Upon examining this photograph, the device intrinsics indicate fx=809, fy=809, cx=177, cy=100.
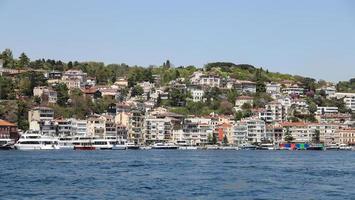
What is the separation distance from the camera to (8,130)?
98.1 m

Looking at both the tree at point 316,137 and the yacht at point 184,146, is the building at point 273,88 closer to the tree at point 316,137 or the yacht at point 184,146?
the tree at point 316,137

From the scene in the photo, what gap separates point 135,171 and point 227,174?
5267 mm

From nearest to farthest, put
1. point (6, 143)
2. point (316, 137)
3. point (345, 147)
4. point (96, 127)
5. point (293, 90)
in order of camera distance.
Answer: point (6, 143), point (96, 127), point (345, 147), point (316, 137), point (293, 90)

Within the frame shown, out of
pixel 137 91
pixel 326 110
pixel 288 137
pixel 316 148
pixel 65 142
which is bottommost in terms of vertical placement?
pixel 316 148

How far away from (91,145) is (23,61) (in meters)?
49.7

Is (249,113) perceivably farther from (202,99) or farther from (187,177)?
(187,177)

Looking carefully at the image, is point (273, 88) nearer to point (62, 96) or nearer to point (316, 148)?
point (316, 148)

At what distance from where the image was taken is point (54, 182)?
33562mm

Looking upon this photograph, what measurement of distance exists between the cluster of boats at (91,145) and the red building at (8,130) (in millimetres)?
2732

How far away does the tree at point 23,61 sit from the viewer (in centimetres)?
14162

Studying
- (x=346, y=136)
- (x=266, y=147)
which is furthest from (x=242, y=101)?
(x=266, y=147)

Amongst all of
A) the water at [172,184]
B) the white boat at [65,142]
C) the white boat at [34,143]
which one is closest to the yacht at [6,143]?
the white boat at [34,143]

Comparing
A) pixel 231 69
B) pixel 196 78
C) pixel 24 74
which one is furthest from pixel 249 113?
pixel 231 69

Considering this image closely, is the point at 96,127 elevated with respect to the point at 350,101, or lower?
lower
